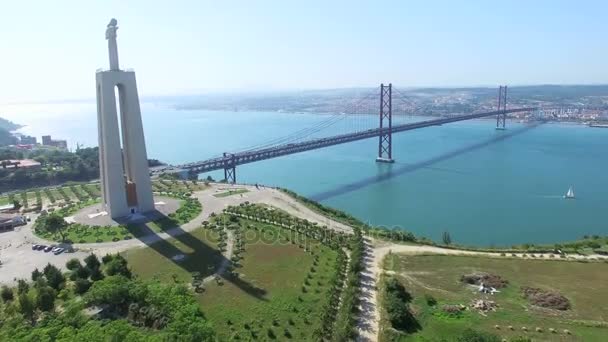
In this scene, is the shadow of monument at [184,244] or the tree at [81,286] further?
the shadow of monument at [184,244]

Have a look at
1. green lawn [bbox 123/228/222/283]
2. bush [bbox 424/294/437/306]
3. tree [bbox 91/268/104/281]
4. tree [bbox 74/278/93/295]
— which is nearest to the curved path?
green lawn [bbox 123/228/222/283]

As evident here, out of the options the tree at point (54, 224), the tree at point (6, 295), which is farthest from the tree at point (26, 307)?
the tree at point (54, 224)

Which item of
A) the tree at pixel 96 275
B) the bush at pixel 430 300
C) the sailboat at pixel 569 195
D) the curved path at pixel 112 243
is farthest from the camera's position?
the sailboat at pixel 569 195

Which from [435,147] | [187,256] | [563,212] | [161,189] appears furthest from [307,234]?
[435,147]

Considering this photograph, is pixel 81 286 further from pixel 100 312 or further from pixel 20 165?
pixel 20 165

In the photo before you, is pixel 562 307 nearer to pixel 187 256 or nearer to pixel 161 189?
pixel 187 256

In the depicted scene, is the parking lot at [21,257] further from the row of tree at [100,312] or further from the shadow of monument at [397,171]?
the shadow of monument at [397,171]
